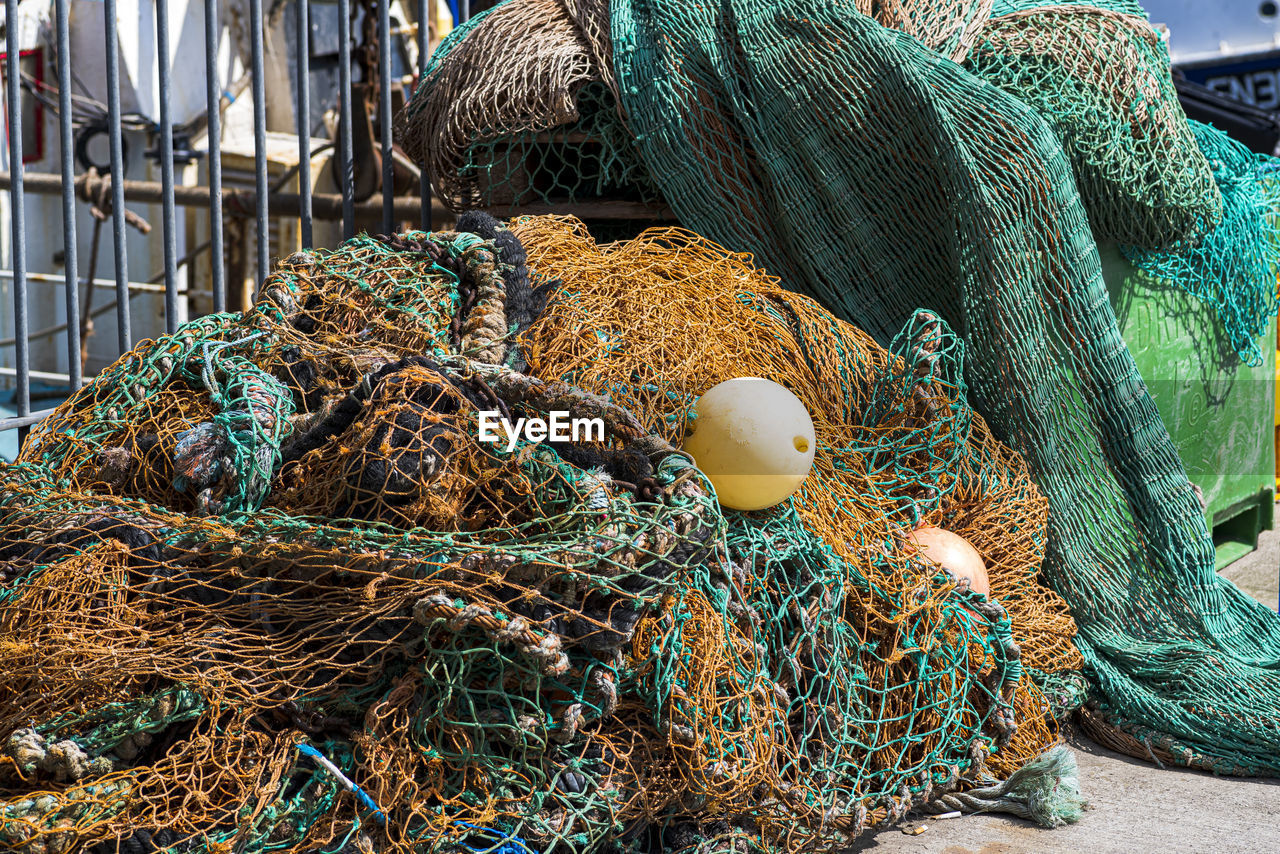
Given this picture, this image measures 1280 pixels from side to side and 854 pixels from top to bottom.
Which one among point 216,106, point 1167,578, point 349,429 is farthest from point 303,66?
point 1167,578

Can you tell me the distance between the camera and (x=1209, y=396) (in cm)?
509

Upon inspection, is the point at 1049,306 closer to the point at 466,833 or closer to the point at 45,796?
the point at 466,833

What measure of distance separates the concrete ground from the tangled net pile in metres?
0.09

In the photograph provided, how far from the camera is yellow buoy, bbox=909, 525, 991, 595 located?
11.1 ft

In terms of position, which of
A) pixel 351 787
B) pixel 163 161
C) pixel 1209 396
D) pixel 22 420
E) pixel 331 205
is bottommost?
pixel 351 787

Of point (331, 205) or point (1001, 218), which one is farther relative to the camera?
point (331, 205)

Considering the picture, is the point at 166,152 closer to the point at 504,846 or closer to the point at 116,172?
the point at 116,172

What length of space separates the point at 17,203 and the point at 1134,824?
3.65 m

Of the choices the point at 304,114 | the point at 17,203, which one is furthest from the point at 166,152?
the point at 304,114

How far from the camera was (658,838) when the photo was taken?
2779 mm

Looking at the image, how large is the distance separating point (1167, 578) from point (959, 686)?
114 cm
